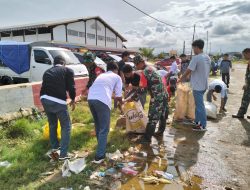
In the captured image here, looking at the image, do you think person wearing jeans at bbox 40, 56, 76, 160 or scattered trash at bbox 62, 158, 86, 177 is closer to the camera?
scattered trash at bbox 62, 158, 86, 177

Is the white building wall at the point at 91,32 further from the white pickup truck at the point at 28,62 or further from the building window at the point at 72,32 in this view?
the white pickup truck at the point at 28,62

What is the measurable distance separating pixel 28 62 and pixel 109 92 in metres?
9.12

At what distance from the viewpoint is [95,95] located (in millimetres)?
4680

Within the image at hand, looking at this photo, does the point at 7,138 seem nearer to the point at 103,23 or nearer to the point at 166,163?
the point at 166,163

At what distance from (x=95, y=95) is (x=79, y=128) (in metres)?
2.15

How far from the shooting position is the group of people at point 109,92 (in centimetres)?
468

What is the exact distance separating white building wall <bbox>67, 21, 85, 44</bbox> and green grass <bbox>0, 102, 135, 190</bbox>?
76.9ft

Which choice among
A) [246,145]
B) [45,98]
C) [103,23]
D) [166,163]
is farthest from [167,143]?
[103,23]

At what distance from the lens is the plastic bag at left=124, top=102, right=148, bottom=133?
609cm

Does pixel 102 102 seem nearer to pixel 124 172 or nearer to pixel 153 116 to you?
pixel 124 172

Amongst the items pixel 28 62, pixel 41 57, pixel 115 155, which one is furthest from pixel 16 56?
pixel 115 155

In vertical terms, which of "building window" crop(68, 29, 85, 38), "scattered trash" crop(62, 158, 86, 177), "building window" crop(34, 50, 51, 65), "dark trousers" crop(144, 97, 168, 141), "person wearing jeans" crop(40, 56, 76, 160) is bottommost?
"scattered trash" crop(62, 158, 86, 177)

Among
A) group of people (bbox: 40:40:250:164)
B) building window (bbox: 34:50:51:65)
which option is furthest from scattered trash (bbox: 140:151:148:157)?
building window (bbox: 34:50:51:65)

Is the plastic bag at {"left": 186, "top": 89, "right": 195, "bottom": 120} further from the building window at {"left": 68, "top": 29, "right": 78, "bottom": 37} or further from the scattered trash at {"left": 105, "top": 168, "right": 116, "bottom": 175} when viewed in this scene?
the building window at {"left": 68, "top": 29, "right": 78, "bottom": 37}
